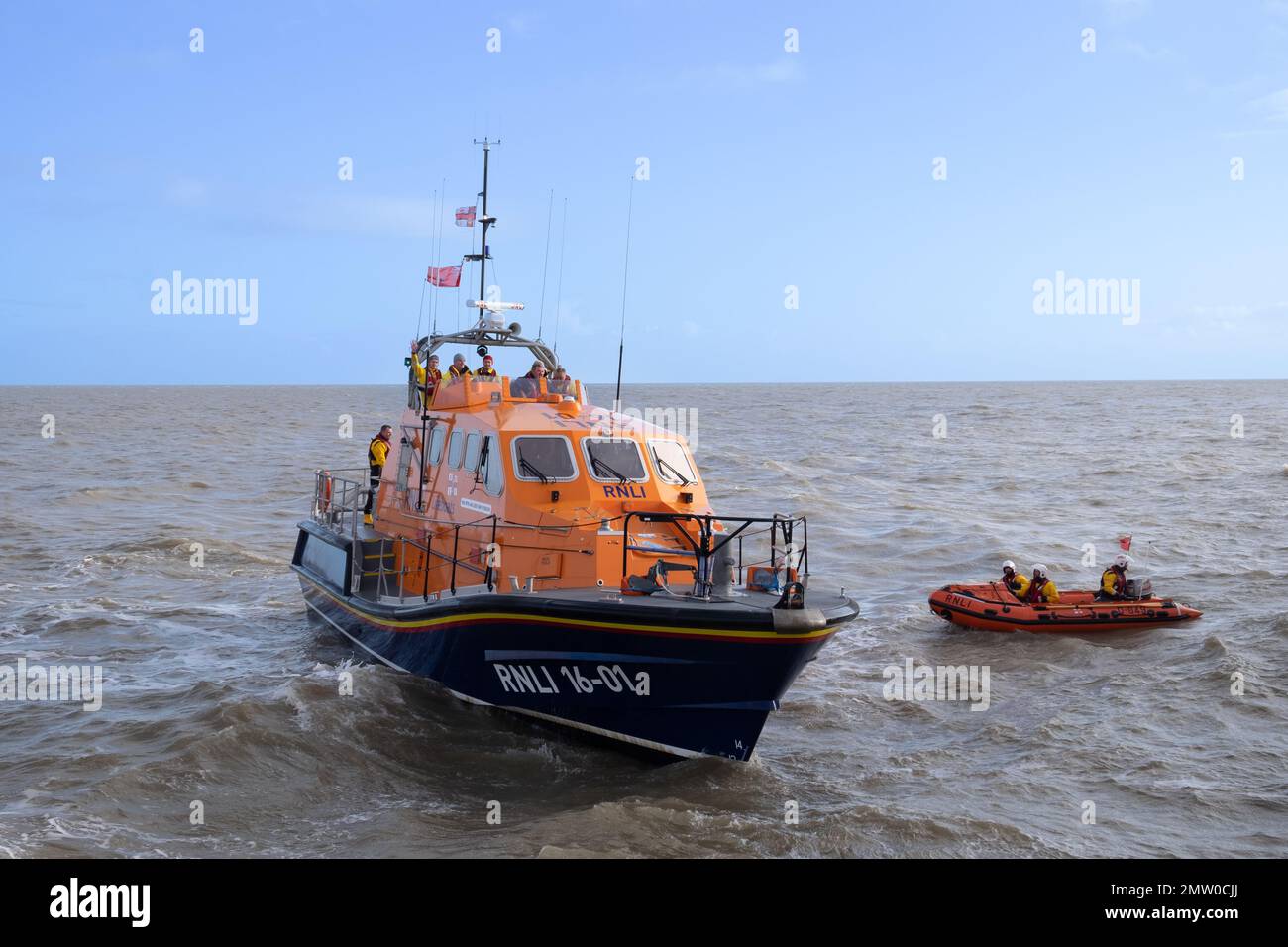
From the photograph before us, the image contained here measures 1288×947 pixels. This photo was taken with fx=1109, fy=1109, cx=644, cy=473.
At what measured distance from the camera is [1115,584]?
49.8ft

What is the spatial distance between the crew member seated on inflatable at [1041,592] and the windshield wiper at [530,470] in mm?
8170

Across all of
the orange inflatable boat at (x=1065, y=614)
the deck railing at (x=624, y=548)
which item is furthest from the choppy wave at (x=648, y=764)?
A: the deck railing at (x=624, y=548)

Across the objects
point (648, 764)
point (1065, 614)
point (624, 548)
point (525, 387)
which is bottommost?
point (648, 764)

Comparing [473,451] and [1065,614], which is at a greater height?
[473,451]

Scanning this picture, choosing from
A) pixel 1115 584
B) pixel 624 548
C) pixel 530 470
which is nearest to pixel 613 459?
pixel 530 470

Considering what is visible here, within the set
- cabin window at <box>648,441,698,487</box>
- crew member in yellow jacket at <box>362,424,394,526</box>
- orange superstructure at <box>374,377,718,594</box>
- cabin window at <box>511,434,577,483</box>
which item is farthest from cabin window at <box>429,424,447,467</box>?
cabin window at <box>648,441,698,487</box>

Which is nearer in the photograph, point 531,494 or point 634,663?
point 634,663

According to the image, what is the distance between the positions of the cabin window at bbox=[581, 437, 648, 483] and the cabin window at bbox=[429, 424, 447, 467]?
6.41ft

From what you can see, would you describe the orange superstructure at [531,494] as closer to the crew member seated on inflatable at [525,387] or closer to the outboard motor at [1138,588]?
the crew member seated on inflatable at [525,387]

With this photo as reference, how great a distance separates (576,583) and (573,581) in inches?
1.3

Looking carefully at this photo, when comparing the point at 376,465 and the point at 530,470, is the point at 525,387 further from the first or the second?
the point at 376,465

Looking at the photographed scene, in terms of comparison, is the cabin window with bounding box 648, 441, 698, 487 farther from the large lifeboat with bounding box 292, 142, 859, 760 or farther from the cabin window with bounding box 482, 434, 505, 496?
the cabin window with bounding box 482, 434, 505, 496

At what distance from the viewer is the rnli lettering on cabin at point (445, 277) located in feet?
42.4
